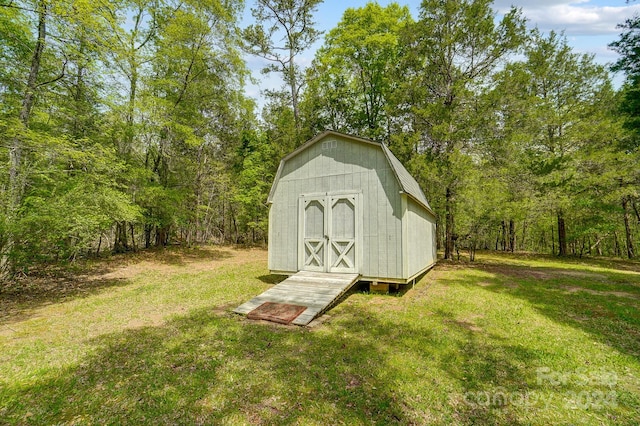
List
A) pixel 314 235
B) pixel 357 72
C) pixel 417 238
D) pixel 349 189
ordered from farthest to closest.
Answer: pixel 357 72 < pixel 417 238 < pixel 314 235 < pixel 349 189

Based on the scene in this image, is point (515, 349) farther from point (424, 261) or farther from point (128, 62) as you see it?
point (128, 62)

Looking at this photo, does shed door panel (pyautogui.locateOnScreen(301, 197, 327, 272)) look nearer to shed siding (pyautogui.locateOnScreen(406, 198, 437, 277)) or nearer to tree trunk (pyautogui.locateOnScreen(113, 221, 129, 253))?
shed siding (pyautogui.locateOnScreen(406, 198, 437, 277))

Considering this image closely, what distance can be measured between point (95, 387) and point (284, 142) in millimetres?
18853

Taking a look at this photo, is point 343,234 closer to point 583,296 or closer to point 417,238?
point 417,238

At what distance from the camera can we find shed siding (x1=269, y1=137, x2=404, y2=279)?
7629mm

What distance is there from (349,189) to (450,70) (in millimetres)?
10657

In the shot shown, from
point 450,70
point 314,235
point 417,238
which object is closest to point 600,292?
point 417,238

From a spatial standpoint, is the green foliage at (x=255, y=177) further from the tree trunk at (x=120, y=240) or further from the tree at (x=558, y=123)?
the tree at (x=558, y=123)

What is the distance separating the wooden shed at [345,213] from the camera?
762 centimetres

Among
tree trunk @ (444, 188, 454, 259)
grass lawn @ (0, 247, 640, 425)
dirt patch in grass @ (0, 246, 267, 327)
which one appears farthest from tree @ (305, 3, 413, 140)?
grass lawn @ (0, 247, 640, 425)

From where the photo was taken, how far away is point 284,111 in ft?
68.1

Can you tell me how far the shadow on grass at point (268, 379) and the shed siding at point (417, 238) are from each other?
312 cm

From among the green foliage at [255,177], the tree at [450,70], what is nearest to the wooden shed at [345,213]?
the tree at [450,70]

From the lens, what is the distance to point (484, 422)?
2705 millimetres
